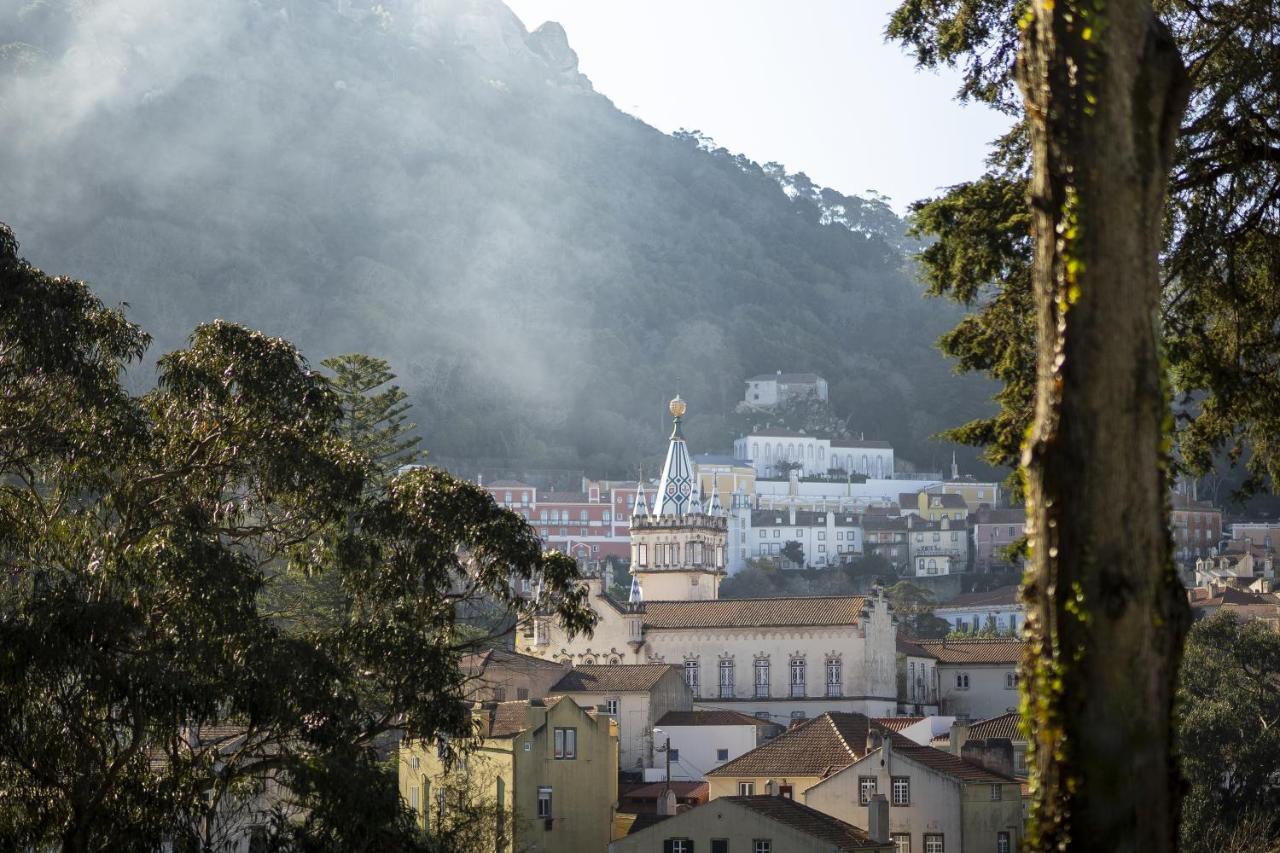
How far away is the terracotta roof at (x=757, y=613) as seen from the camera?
67688 mm

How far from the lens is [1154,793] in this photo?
8672 mm

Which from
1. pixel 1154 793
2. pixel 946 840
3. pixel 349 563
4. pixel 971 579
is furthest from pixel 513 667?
pixel 971 579

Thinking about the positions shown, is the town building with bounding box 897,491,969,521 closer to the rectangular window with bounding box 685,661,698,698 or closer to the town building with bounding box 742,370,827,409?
the town building with bounding box 742,370,827,409

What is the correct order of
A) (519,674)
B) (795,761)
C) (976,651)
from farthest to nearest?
(976,651)
(519,674)
(795,761)

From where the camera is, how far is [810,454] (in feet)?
534

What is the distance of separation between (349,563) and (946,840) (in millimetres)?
24283

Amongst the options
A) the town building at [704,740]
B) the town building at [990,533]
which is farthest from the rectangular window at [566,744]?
the town building at [990,533]

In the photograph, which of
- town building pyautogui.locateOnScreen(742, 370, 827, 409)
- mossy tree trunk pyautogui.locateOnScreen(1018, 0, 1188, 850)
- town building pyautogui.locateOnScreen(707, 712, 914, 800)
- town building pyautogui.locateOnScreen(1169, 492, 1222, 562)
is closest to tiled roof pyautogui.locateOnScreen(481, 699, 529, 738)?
town building pyautogui.locateOnScreen(707, 712, 914, 800)

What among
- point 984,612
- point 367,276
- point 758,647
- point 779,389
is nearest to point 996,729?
point 758,647

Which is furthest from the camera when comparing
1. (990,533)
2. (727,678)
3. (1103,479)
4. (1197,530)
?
(990,533)

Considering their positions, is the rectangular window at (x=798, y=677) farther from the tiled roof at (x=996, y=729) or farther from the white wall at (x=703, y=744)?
the tiled roof at (x=996, y=729)

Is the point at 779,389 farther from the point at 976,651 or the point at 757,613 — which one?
the point at 757,613

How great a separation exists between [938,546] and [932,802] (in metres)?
100.0

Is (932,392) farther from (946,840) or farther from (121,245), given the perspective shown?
(946,840)
